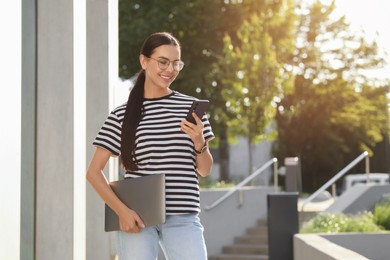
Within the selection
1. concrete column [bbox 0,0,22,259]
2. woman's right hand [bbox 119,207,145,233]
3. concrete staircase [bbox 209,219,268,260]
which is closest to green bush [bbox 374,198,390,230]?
concrete staircase [bbox 209,219,268,260]

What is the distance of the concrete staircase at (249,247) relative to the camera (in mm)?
14320

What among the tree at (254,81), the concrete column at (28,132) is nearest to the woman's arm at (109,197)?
the concrete column at (28,132)

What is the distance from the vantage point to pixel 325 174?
118 feet

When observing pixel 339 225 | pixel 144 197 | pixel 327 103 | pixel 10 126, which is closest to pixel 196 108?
pixel 144 197

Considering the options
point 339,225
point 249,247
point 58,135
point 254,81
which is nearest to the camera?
point 58,135

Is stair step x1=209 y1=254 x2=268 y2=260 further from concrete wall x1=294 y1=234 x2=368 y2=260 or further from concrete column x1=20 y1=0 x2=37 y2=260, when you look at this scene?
concrete column x1=20 y1=0 x2=37 y2=260

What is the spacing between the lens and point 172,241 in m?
3.80

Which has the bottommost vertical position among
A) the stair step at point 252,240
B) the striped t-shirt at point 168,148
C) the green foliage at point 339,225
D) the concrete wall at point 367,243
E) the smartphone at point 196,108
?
the stair step at point 252,240

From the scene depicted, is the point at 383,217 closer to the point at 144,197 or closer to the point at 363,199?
the point at 363,199

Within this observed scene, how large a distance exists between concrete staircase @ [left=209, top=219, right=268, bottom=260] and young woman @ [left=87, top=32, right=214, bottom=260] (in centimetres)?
1011

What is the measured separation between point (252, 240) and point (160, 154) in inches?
445

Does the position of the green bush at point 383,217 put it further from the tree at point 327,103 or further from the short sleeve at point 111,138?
the tree at point 327,103

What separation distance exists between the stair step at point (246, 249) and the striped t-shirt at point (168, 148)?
415 inches

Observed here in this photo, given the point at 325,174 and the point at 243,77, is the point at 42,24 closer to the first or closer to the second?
the point at 243,77
